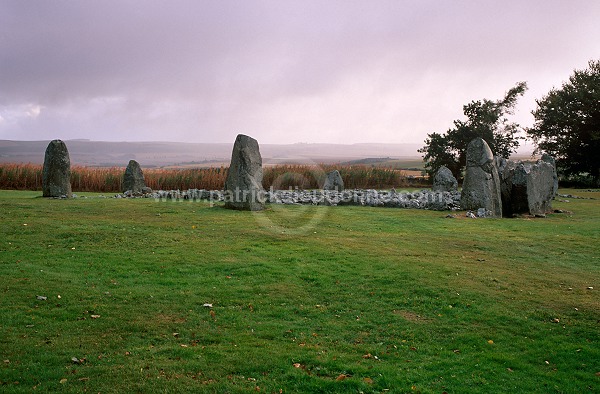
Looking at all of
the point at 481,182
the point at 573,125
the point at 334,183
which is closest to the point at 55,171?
the point at 334,183

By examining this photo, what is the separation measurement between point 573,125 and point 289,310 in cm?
3484

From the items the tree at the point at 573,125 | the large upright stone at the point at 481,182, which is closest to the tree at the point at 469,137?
the tree at the point at 573,125

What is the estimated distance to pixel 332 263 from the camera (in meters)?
9.66

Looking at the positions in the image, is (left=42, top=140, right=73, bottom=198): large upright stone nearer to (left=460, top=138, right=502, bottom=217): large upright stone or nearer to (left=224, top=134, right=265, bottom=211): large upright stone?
(left=224, top=134, right=265, bottom=211): large upright stone

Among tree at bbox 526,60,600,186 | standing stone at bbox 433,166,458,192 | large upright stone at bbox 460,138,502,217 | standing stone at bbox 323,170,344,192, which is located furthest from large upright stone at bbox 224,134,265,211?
tree at bbox 526,60,600,186

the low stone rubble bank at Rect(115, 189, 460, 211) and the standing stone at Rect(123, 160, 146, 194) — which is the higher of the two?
the standing stone at Rect(123, 160, 146, 194)

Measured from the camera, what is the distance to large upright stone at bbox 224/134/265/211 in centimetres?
1623

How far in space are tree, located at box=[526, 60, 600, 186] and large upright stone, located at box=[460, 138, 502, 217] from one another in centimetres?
1963

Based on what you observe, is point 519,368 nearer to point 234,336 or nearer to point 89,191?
point 234,336

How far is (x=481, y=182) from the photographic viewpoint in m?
17.6

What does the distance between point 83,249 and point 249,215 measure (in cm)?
593

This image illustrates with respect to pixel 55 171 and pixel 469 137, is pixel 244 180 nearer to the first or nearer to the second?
pixel 55 171

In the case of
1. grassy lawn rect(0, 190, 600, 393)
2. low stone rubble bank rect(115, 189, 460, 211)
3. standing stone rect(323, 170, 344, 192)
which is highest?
standing stone rect(323, 170, 344, 192)

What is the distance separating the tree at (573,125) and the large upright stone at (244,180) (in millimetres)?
26309
